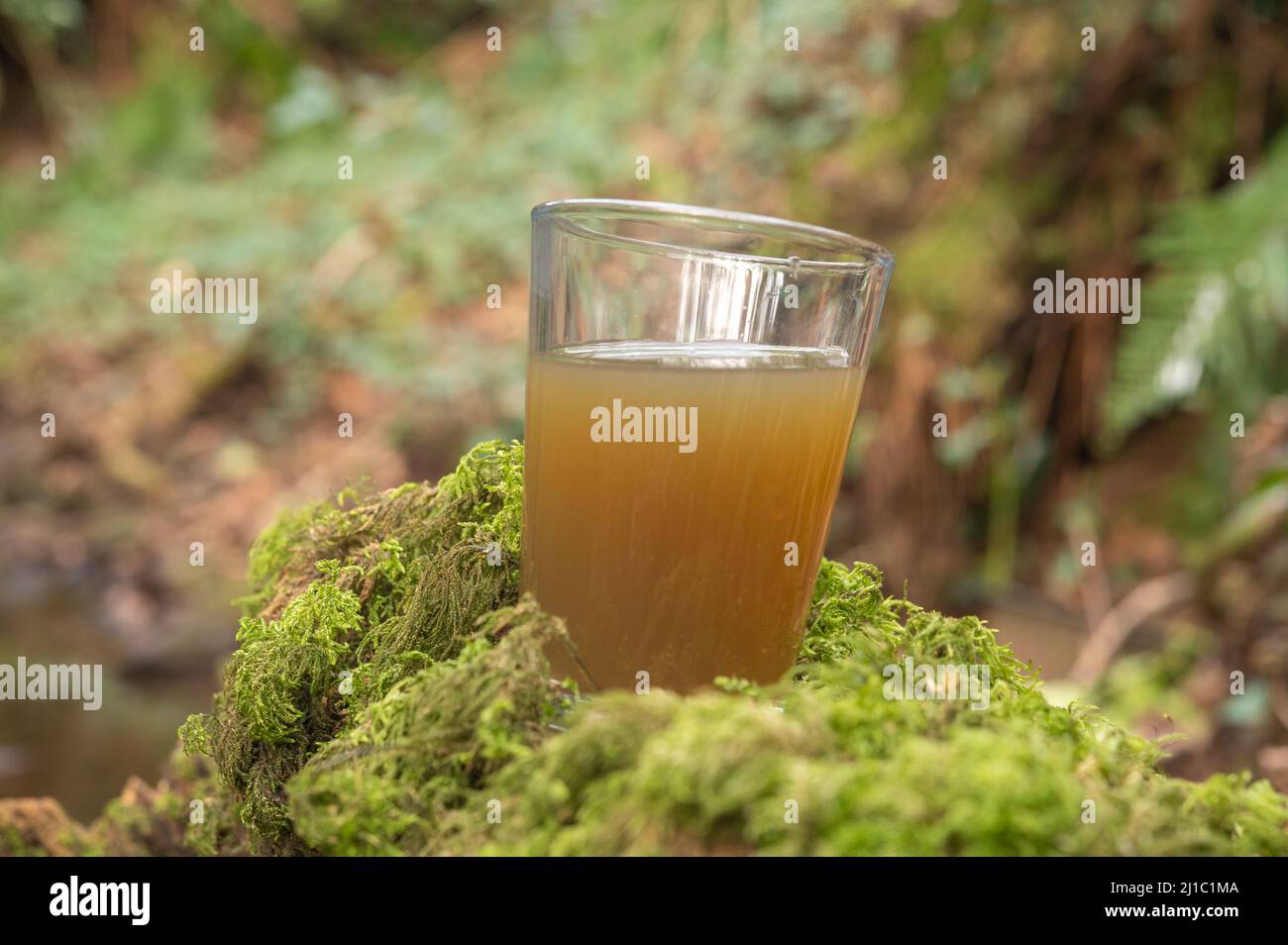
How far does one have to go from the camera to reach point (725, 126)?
5289mm

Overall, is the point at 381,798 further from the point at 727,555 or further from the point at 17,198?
the point at 17,198

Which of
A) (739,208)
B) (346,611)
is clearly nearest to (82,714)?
(346,611)

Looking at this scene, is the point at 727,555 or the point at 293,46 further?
the point at 293,46

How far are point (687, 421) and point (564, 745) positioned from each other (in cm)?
36

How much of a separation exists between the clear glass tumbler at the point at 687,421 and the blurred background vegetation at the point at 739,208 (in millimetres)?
1024

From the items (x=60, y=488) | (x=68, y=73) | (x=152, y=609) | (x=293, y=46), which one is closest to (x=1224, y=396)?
(x=152, y=609)

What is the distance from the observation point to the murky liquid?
106 cm

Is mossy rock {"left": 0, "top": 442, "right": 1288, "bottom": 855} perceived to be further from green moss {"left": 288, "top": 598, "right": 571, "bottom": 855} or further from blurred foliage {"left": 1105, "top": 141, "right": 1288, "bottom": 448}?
blurred foliage {"left": 1105, "top": 141, "right": 1288, "bottom": 448}

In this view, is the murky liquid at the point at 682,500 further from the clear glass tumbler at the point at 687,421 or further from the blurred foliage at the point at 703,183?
the blurred foliage at the point at 703,183

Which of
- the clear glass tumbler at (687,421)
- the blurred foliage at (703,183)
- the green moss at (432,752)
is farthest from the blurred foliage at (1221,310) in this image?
the green moss at (432,752)

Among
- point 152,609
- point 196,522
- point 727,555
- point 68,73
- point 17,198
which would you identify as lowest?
point 152,609

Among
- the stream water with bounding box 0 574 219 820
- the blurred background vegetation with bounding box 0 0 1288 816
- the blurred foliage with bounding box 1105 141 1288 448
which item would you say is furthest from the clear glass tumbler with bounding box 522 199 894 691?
the stream water with bounding box 0 574 219 820

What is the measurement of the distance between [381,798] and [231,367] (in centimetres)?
477

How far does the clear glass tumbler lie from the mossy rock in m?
0.07
